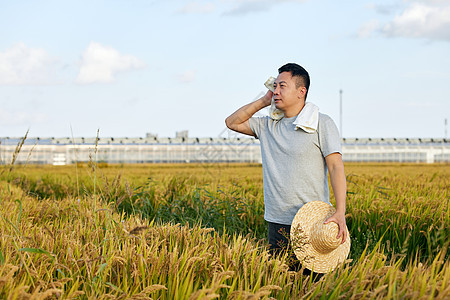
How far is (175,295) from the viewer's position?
6.79 feet

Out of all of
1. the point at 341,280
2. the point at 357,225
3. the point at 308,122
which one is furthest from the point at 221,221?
the point at 341,280

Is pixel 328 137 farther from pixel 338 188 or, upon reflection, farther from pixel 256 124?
pixel 256 124

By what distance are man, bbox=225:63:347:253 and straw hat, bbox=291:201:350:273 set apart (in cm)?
22

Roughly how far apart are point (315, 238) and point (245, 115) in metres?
1.23

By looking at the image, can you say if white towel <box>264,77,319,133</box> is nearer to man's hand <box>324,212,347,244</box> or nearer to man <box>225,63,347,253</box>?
man <box>225,63,347,253</box>

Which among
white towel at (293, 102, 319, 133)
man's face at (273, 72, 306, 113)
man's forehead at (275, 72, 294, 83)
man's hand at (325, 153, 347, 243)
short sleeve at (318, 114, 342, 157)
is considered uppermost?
man's forehead at (275, 72, 294, 83)

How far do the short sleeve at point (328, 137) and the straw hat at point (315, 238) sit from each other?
15.9 inches

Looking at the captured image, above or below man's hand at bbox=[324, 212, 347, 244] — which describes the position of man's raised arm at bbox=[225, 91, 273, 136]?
above

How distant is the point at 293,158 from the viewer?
339 centimetres

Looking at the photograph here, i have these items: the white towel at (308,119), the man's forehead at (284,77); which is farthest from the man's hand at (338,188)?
the man's forehead at (284,77)

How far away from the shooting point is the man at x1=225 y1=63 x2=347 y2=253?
10.8 feet

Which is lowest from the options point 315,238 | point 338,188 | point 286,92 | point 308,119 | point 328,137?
point 315,238

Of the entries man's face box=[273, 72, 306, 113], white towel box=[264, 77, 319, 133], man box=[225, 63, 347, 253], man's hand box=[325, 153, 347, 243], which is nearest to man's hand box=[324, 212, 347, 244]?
man's hand box=[325, 153, 347, 243]

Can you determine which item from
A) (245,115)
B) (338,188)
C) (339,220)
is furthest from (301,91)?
(339,220)
